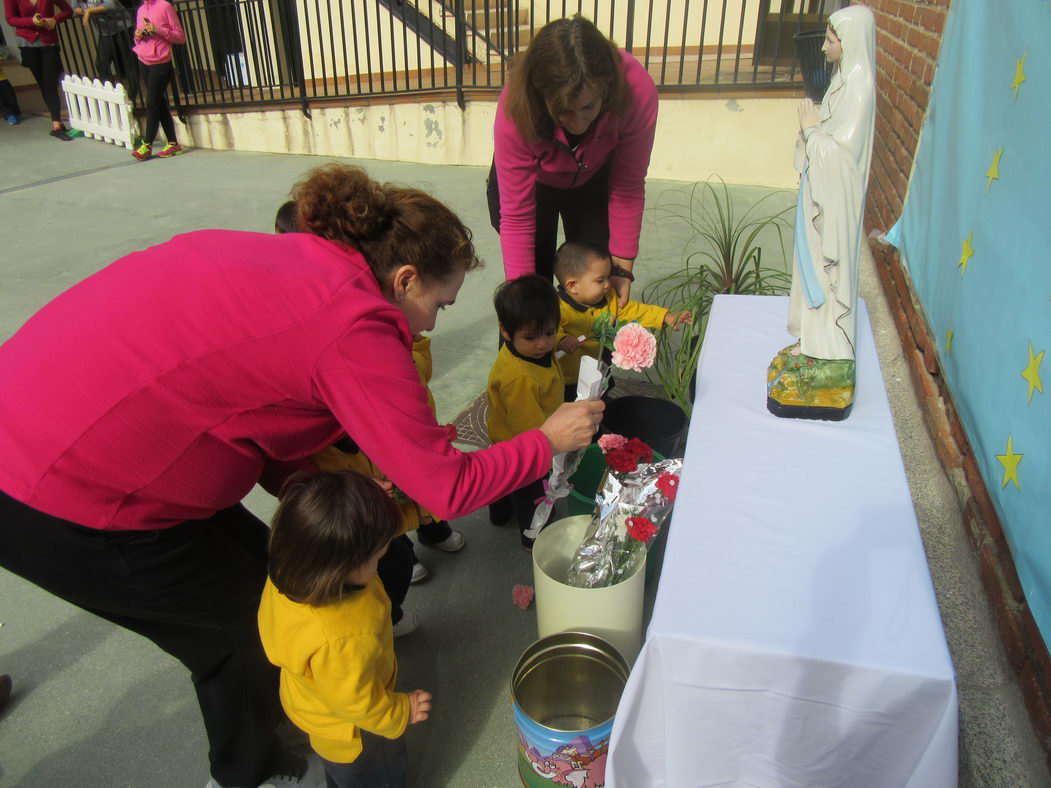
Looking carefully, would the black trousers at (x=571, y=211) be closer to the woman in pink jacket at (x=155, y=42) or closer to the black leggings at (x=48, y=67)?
the woman in pink jacket at (x=155, y=42)

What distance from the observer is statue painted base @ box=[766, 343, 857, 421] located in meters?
1.75

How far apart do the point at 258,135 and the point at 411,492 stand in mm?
8382

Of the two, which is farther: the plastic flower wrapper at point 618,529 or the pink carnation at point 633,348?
the pink carnation at point 633,348

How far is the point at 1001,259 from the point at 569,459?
4.00 feet

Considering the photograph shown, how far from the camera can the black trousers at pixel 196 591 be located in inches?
54.8

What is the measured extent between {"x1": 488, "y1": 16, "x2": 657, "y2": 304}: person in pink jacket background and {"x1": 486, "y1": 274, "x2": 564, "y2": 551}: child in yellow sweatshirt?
46 cm

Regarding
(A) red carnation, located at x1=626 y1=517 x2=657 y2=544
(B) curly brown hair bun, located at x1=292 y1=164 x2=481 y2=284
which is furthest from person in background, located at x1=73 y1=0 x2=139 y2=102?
(A) red carnation, located at x1=626 y1=517 x2=657 y2=544

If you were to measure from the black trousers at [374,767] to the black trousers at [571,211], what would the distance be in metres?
1.97

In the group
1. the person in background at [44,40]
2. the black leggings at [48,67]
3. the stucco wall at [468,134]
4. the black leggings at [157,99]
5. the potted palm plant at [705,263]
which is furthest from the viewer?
the black leggings at [48,67]

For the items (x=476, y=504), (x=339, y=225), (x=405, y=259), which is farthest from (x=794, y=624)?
(x=339, y=225)

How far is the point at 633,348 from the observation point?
1989 mm

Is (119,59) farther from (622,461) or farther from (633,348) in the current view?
(622,461)

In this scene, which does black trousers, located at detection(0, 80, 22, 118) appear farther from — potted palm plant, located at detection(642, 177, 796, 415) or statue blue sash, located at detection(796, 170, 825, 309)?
statue blue sash, located at detection(796, 170, 825, 309)

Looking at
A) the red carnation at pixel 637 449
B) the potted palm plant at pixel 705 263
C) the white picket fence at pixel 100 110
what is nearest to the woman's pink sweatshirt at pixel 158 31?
the white picket fence at pixel 100 110
